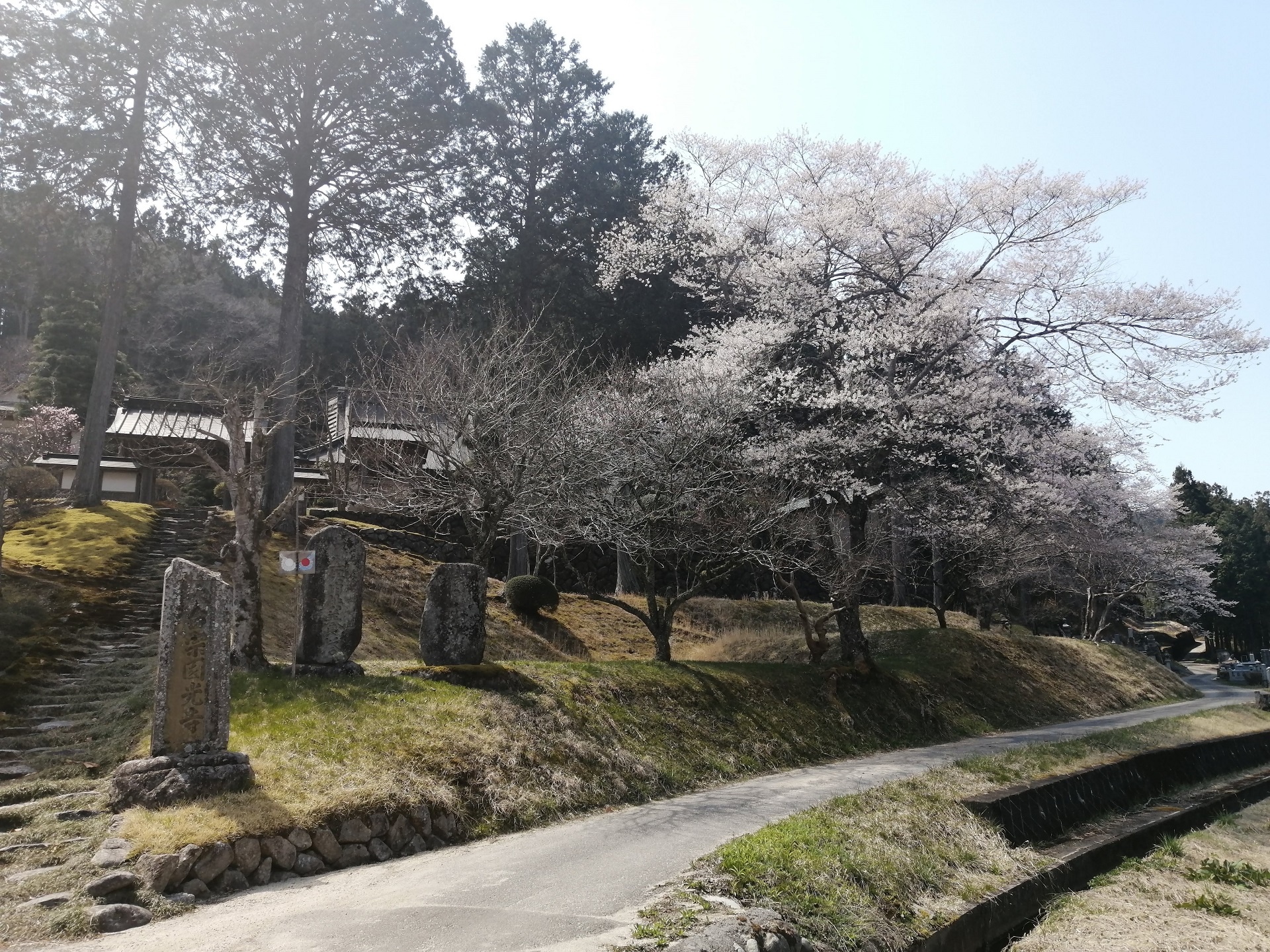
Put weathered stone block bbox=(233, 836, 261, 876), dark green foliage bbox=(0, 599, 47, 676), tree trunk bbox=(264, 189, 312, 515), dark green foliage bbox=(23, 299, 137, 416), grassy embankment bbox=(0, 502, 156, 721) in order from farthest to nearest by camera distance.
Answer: dark green foliage bbox=(23, 299, 137, 416), tree trunk bbox=(264, 189, 312, 515), grassy embankment bbox=(0, 502, 156, 721), dark green foliage bbox=(0, 599, 47, 676), weathered stone block bbox=(233, 836, 261, 876)

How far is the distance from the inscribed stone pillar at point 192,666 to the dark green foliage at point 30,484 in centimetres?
1451

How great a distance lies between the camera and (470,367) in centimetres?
1878

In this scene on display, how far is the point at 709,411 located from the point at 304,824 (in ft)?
42.0

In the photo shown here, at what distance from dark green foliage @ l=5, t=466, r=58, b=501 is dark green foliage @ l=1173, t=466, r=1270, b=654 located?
52958 mm

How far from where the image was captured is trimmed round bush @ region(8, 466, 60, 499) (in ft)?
70.0

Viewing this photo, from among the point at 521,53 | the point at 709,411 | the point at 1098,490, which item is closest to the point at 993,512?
the point at 1098,490

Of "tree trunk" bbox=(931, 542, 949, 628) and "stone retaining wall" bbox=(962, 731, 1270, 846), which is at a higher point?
"tree trunk" bbox=(931, 542, 949, 628)

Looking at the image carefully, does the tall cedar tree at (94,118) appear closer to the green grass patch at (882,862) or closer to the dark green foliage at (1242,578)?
the green grass patch at (882,862)

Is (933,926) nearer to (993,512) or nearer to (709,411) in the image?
(709,411)

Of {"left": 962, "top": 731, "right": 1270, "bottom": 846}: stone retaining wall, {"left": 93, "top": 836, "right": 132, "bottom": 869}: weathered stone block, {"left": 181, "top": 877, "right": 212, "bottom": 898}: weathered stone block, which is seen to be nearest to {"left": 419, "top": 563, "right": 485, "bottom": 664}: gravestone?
Answer: {"left": 93, "top": 836, "right": 132, "bottom": 869}: weathered stone block

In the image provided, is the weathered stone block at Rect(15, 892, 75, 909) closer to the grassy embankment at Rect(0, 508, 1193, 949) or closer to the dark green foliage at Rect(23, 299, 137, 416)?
the grassy embankment at Rect(0, 508, 1193, 949)

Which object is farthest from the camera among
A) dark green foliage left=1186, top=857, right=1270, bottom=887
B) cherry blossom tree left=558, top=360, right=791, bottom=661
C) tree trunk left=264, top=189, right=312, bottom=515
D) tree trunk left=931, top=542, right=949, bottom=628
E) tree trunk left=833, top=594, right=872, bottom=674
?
tree trunk left=931, top=542, right=949, bottom=628

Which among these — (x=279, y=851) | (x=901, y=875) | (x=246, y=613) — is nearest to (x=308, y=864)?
(x=279, y=851)

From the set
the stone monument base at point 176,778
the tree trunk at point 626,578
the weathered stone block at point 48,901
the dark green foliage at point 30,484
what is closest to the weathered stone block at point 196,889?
the weathered stone block at point 48,901
